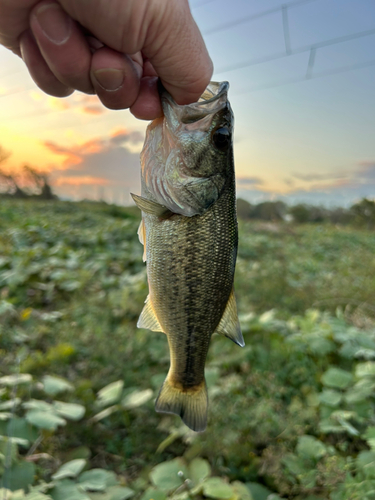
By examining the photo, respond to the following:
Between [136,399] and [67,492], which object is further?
[136,399]

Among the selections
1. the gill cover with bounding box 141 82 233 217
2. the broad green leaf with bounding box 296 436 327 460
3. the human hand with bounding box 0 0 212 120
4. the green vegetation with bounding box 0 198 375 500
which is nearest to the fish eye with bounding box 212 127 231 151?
the gill cover with bounding box 141 82 233 217

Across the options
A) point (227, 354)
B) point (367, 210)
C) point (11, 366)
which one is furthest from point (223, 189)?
point (367, 210)

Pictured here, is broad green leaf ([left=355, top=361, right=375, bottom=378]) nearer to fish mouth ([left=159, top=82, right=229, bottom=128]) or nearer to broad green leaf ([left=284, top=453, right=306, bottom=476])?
broad green leaf ([left=284, top=453, right=306, bottom=476])

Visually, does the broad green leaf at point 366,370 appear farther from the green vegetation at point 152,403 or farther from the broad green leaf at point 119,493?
the broad green leaf at point 119,493

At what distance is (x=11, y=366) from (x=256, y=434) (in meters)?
2.57

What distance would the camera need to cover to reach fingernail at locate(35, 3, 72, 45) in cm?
113

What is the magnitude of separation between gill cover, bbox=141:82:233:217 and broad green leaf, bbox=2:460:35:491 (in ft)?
5.76

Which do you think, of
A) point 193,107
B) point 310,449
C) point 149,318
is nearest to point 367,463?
point 310,449

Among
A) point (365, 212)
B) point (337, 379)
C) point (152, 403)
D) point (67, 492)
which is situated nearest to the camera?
point (67, 492)

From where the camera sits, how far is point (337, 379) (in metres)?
2.91

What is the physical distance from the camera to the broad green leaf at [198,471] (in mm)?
2148

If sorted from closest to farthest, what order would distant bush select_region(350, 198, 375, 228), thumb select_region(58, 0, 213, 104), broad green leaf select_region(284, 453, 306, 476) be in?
thumb select_region(58, 0, 213, 104)
broad green leaf select_region(284, 453, 306, 476)
distant bush select_region(350, 198, 375, 228)

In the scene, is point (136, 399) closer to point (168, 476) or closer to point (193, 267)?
point (168, 476)

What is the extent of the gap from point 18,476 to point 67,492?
0.96 ft
